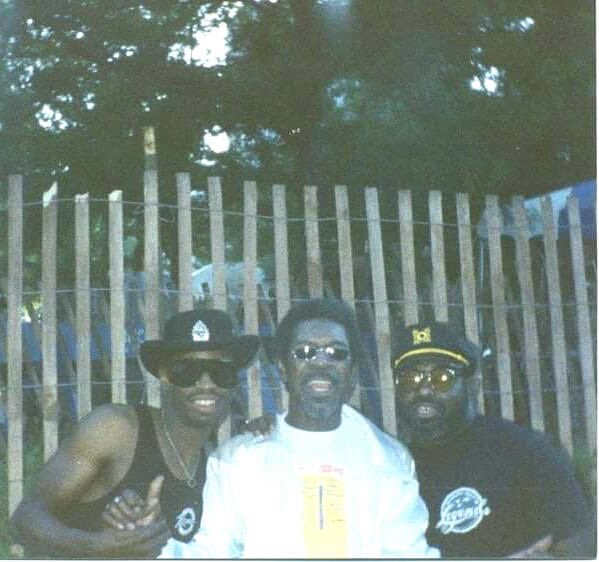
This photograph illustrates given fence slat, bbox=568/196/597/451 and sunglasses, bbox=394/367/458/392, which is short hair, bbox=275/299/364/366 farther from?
fence slat, bbox=568/196/597/451

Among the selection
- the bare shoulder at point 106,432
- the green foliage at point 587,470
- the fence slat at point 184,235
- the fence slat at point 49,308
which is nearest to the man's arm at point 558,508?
the green foliage at point 587,470

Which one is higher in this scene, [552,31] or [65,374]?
[552,31]

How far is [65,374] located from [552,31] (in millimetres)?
2322

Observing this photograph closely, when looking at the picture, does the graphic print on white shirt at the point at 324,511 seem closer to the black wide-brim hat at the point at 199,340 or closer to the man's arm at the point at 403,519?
the man's arm at the point at 403,519

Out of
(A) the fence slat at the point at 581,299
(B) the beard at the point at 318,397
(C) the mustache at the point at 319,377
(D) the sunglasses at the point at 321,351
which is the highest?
(A) the fence slat at the point at 581,299

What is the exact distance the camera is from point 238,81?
190 inches

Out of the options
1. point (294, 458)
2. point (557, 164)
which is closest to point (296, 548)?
point (294, 458)

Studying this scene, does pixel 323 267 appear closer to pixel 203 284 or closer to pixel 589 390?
pixel 203 284

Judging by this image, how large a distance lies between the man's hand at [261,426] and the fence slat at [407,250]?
106 cm

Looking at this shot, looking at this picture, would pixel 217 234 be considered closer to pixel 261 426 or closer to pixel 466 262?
pixel 261 426

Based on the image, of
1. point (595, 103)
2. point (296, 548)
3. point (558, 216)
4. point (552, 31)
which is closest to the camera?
point (296, 548)

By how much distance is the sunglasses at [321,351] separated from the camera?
3920 mm

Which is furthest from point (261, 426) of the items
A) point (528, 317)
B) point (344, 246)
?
point (528, 317)

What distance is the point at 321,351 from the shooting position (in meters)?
3.92
